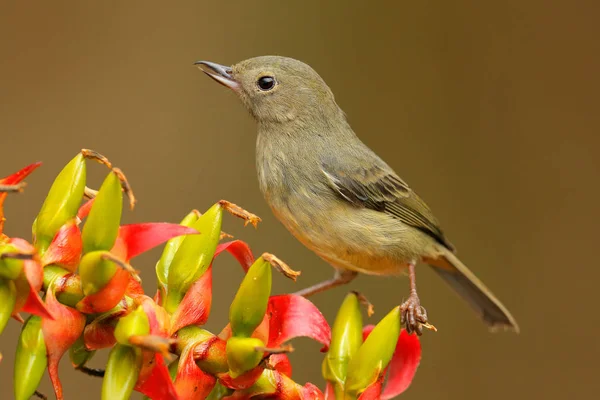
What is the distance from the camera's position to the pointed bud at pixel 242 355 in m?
0.80

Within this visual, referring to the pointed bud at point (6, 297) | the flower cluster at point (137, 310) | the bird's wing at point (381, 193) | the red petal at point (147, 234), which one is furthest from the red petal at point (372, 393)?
the bird's wing at point (381, 193)

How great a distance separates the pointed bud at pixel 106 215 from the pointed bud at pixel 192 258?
112mm

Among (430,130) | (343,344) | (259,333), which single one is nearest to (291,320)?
(259,333)

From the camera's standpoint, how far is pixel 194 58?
343cm

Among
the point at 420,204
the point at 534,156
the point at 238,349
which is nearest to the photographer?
the point at 238,349

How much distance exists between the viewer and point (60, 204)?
838mm

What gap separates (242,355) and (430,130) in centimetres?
299

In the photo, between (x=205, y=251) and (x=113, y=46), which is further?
(x=113, y=46)

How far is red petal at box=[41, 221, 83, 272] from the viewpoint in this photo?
792 mm

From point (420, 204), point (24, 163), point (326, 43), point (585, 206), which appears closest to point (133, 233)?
point (420, 204)

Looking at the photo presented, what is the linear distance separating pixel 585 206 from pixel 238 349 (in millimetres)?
3109

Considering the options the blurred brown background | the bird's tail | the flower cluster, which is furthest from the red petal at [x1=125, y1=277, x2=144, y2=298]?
the blurred brown background

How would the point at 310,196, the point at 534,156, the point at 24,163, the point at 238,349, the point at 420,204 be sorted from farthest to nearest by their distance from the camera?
the point at 534,156, the point at 24,163, the point at 420,204, the point at 310,196, the point at 238,349

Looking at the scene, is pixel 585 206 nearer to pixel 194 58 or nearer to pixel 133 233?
pixel 194 58
